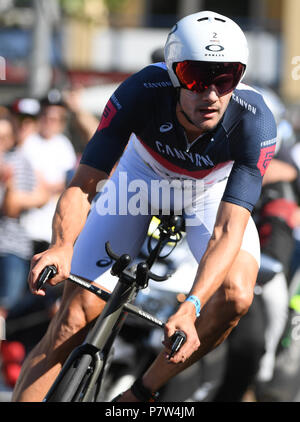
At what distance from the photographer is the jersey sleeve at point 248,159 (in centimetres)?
427

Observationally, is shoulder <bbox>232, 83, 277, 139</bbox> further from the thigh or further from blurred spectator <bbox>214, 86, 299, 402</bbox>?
blurred spectator <bbox>214, 86, 299, 402</bbox>

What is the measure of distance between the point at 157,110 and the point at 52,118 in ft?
14.5

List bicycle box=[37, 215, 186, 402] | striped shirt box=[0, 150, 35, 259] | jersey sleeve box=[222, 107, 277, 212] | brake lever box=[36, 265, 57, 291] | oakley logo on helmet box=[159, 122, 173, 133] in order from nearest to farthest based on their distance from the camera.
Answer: brake lever box=[36, 265, 57, 291], bicycle box=[37, 215, 186, 402], jersey sleeve box=[222, 107, 277, 212], oakley logo on helmet box=[159, 122, 173, 133], striped shirt box=[0, 150, 35, 259]

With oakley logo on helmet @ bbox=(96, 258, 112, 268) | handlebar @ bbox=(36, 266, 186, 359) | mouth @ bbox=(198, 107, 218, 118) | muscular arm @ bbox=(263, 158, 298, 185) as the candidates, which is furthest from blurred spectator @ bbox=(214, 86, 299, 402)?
handlebar @ bbox=(36, 266, 186, 359)

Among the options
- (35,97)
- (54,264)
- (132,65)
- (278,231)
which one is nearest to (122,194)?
(54,264)

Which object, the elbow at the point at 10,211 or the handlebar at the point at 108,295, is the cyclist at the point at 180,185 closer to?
the handlebar at the point at 108,295

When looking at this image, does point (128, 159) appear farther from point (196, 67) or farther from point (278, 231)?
point (278, 231)

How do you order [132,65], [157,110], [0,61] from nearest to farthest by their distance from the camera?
1. [157,110]
2. [0,61]
3. [132,65]

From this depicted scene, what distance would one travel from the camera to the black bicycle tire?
13.5 ft

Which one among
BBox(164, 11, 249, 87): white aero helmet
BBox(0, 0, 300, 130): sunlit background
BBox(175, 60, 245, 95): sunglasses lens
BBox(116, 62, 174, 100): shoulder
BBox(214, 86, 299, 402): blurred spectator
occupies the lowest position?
BBox(0, 0, 300, 130): sunlit background

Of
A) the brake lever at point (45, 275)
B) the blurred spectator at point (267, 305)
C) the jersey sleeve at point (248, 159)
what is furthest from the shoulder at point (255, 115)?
the blurred spectator at point (267, 305)

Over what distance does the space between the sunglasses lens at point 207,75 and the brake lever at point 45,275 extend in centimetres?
105

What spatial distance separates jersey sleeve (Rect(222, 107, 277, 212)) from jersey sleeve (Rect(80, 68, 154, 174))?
1.62 feet

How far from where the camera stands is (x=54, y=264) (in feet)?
13.0
